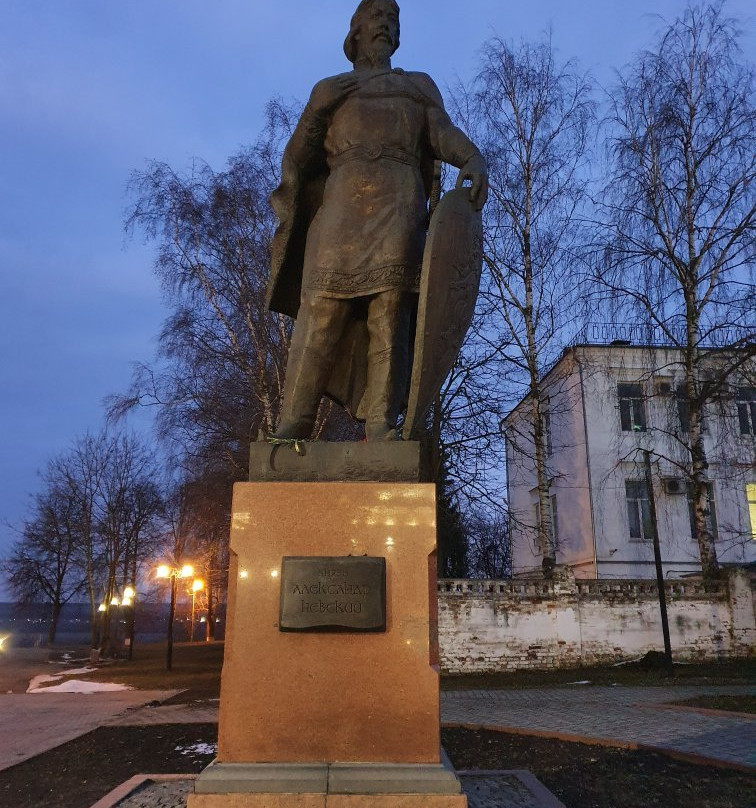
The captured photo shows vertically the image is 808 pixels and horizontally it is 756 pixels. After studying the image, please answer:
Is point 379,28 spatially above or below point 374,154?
above

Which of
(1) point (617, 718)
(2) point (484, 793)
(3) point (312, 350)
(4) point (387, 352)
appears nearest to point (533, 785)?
(2) point (484, 793)

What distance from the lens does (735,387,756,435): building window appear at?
16281 millimetres

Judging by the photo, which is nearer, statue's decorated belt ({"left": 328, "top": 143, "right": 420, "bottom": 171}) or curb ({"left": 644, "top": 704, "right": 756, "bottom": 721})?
statue's decorated belt ({"left": 328, "top": 143, "right": 420, "bottom": 171})

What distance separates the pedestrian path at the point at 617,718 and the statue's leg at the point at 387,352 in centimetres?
443

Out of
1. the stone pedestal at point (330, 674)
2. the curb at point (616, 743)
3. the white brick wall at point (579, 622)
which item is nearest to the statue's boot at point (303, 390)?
the stone pedestal at point (330, 674)

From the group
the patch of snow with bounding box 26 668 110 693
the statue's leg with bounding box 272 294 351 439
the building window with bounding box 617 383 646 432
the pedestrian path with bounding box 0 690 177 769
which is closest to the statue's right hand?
the statue's leg with bounding box 272 294 351 439

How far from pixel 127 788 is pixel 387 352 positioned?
3083 mm

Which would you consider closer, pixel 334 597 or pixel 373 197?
pixel 334 597

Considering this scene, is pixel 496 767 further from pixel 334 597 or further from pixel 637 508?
pixel 637 508

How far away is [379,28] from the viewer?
Result: 4.23 m

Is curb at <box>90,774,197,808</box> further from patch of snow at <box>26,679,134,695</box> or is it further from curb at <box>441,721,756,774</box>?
patch of snow at <box>26,679,134,695</box>

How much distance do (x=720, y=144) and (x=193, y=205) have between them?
12681 mm

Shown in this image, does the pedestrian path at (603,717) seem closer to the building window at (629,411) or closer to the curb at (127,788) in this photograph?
the curb at (127,788)

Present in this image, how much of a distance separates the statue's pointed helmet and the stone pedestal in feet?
9.27
